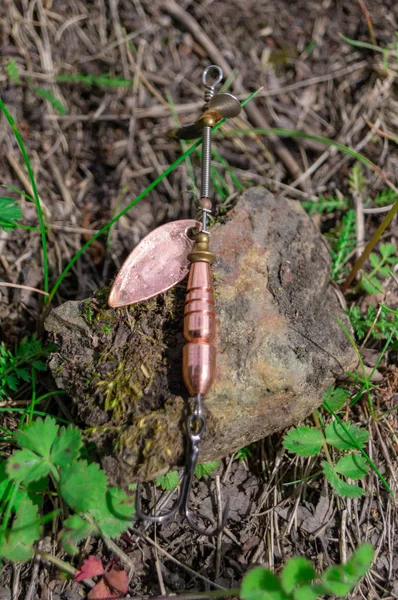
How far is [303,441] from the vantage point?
2420mm

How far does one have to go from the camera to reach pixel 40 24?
371 cm

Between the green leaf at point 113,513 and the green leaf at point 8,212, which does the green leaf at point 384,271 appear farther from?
the green leaf at point 8,212

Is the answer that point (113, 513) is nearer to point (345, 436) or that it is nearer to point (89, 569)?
point (89, 569)

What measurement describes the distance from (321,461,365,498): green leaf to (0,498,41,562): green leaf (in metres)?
1.31

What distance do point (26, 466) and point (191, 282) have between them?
109cm

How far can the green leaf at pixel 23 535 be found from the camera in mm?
2066

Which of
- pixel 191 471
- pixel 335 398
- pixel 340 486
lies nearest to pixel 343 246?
pixel 335 398

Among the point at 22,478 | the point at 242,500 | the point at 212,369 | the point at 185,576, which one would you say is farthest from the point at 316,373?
the point at 22,478

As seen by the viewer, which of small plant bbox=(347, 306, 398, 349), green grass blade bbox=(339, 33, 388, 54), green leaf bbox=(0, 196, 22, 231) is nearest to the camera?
green leaf bbox=(0, 196, 22, 231)

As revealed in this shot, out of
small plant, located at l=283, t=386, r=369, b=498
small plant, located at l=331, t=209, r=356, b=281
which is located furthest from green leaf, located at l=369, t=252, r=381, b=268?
small plant, located at l=283, t=386, r=369, b=498

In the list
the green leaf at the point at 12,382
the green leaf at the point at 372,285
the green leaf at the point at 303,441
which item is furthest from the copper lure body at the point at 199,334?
the green leaf at the point at 372,285

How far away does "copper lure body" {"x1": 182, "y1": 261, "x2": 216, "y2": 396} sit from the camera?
7.16ft

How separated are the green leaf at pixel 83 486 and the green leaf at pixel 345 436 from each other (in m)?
1.11

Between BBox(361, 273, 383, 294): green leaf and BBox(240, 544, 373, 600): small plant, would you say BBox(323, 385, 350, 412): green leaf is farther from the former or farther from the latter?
BBox(240, 544, 373, 600): small plant
